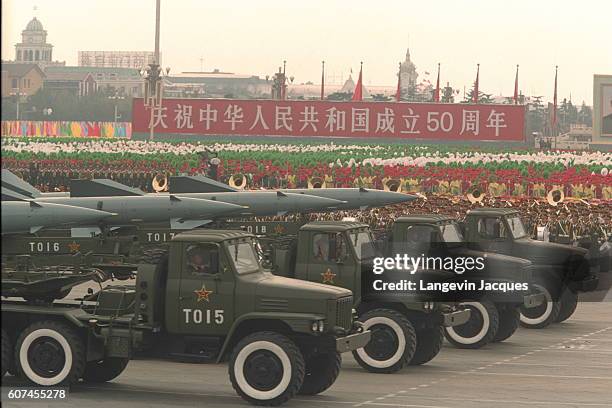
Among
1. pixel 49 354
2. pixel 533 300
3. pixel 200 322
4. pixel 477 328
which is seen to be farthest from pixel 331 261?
pixel 533 300

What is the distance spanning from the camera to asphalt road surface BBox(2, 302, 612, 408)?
606 inches

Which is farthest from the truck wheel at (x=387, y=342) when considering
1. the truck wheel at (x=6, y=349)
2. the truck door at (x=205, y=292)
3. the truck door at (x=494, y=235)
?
the truck door at (x=494, y=235)

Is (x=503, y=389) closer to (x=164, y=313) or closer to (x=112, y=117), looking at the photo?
(x=164, y=313)

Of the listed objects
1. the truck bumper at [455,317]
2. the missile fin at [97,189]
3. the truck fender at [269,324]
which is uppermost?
the missile fin at [97,189]

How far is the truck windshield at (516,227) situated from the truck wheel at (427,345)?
5340mm

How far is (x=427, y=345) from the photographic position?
18.8 meters

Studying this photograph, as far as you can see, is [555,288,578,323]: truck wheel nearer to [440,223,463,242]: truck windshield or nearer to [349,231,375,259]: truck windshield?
[440,223,463,242]: truck windshield

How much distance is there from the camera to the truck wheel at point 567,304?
83.2ft

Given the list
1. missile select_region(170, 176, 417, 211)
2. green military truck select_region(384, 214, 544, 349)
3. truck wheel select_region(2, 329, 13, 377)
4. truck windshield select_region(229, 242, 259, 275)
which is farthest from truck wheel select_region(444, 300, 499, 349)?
missile select_region(170, 176, 417, 211)

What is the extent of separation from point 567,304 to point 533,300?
3538 millimetres

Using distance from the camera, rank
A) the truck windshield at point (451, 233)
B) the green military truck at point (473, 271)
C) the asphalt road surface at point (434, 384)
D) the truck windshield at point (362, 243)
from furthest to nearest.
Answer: the truck windshield at point (451, 233) < the green military truck at point (473, 271) < the truck windshield at point (362, 243) < the asphalt road surface at point (434, 384)

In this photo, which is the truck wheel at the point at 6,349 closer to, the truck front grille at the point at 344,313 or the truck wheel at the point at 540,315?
the truck front grille at the point at 344,313

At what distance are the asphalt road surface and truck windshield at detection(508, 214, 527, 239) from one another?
259 centimetres

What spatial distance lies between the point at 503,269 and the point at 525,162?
47.0 m
